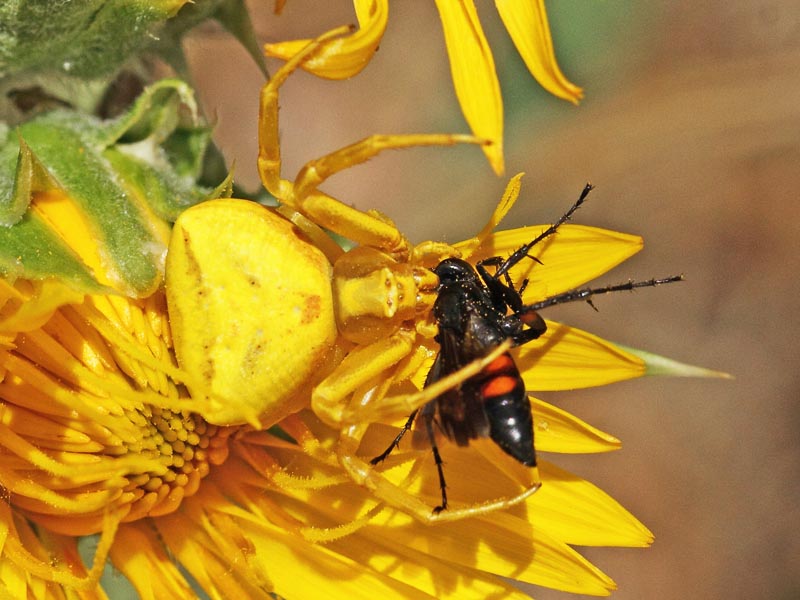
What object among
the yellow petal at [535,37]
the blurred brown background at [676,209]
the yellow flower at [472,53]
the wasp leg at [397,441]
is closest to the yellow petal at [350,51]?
the yellow flower at [472,53]

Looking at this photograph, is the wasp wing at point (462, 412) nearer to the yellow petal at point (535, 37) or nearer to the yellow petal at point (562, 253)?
the yellow petal at point (562, 253)

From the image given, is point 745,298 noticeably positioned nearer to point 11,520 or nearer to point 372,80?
point 372,80

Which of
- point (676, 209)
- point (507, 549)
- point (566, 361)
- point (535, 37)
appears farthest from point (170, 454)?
point (676, 209)

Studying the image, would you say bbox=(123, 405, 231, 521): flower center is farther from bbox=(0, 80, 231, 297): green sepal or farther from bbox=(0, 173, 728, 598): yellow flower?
bbox=(0, 80, 231, 297): green sepal

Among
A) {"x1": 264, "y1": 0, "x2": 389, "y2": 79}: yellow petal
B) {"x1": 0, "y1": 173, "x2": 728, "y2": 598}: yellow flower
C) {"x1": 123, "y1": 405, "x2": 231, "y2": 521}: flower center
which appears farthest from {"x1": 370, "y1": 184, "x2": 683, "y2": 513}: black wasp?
{"x1": 264, "y1": 0, "x2": 389, "y2": 79}: yellow petal

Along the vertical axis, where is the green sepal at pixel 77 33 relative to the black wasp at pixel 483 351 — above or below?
above

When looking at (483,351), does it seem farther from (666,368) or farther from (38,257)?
(38,257)
